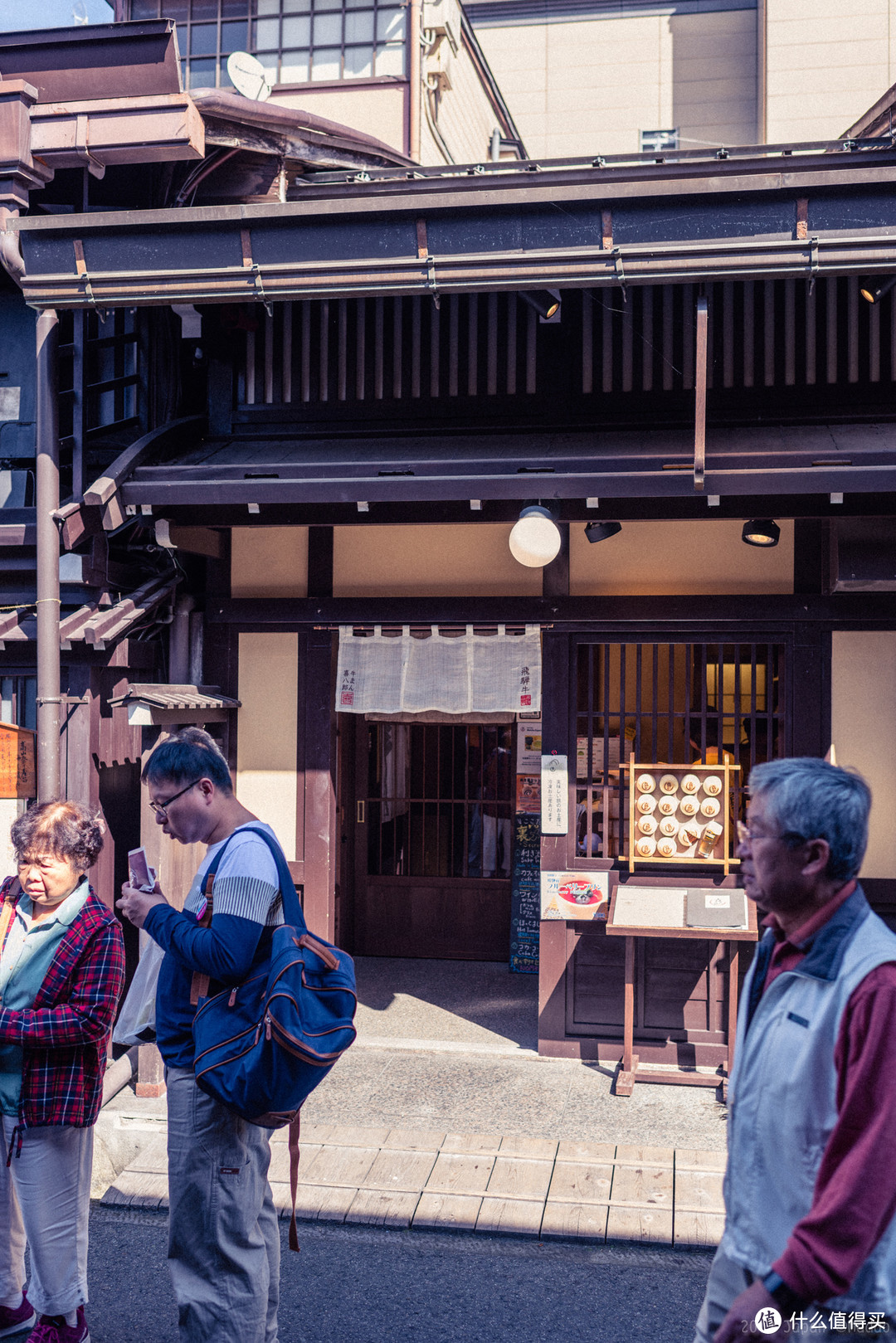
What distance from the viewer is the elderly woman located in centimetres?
383

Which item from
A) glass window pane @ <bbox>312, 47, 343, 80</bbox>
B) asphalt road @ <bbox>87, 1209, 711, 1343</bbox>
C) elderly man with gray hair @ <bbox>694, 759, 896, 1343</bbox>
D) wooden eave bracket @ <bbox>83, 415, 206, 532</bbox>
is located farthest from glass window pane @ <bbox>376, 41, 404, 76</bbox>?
asphalt road @ <bbox>87, 1209, 711, 1343</bbox>

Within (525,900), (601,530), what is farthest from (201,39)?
(525,900)

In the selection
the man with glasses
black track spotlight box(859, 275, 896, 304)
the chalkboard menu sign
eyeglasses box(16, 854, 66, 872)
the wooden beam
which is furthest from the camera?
the chalkboard menu sign

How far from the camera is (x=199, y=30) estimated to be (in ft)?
30.7

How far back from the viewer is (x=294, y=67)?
9172 millimetres

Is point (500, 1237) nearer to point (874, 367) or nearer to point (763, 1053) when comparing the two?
point (763, 1053)

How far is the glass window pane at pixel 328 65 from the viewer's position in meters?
9.09

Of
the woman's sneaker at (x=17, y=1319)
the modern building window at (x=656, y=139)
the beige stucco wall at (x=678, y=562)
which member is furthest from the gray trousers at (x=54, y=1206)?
the modern building window at (x=656, y=139)

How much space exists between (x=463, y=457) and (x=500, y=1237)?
4565 millimetres

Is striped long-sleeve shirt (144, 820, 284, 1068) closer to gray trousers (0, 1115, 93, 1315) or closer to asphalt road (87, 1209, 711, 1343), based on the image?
gray trousers (0, 1115, 93, 1315)

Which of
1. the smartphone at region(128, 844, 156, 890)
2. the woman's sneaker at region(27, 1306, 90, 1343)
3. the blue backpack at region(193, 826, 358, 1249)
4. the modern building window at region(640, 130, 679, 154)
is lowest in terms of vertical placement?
the woman's sneaker at region(27, 1306, 90, 1343)

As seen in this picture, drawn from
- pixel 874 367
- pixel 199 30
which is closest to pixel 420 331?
pixel 874 367

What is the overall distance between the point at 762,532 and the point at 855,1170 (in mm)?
5121

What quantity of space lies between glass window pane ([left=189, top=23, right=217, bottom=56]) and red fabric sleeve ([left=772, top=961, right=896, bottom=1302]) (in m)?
10.0
